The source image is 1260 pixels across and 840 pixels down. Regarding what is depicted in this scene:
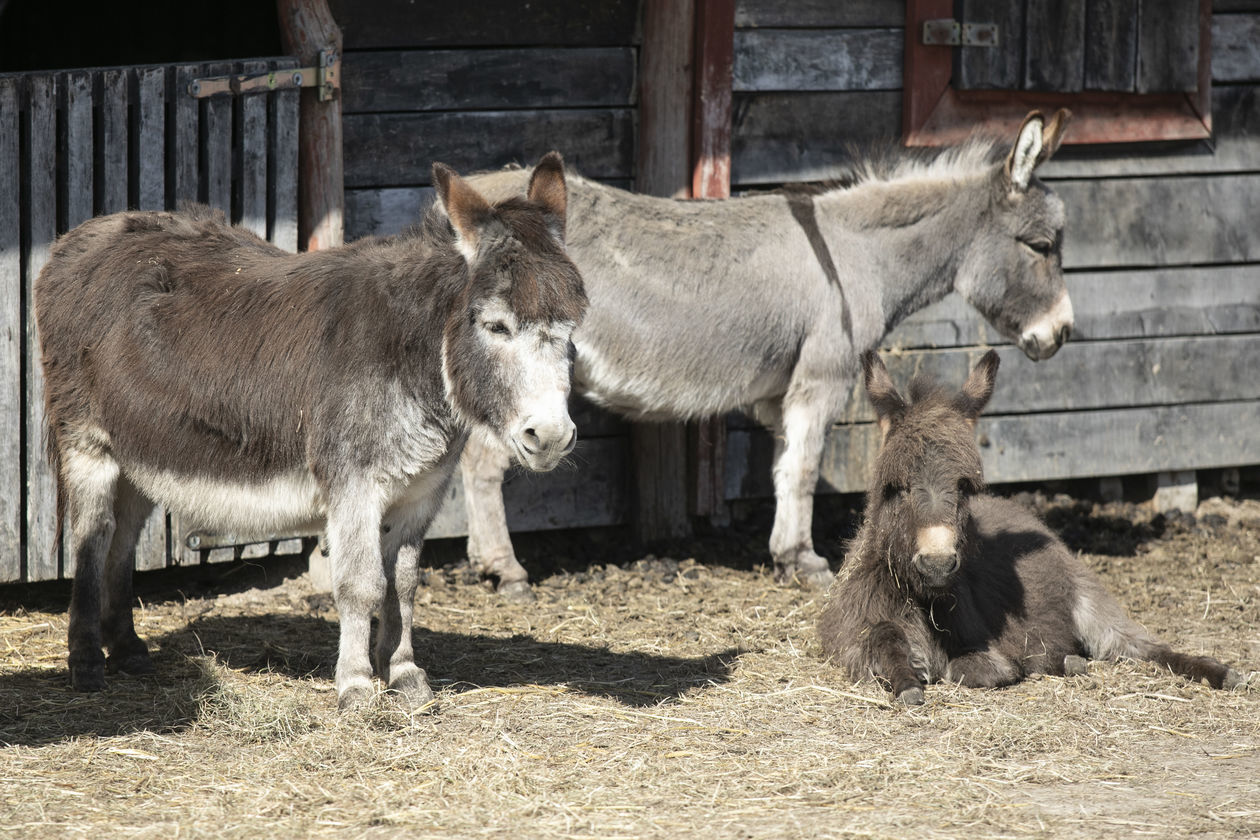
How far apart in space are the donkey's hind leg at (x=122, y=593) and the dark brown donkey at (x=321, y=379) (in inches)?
1.6

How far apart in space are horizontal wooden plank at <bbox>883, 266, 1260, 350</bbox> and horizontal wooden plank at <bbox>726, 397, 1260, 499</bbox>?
476mm

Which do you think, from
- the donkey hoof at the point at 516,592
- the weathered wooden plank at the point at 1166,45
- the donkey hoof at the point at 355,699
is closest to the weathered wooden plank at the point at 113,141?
the donkey hoof at the point at 516,592

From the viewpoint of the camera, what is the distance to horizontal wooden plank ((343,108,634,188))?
6086 millimetres

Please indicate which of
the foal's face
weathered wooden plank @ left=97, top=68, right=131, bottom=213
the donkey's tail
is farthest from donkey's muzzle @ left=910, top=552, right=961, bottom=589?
weathered wooden plank @ left=97, top=68, right=131, bottom=213

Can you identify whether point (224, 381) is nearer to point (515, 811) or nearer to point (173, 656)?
point (173, 656)

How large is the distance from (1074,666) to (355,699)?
8.53ft

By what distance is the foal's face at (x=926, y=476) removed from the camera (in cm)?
433

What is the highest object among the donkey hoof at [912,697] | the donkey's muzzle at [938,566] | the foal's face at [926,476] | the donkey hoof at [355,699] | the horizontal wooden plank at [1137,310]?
the horizontal wooden plank at [1137,310]

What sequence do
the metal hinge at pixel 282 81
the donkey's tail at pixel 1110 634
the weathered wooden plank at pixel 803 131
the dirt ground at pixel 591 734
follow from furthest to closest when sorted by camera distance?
the weathered wooden plank at pixel 803 131
the metal hinge at pixel 282 81
the donkey's tail at pixel 1110 634
the dirt ground at pixel 591 734

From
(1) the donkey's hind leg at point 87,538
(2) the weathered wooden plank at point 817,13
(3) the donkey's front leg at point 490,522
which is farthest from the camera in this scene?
(2) the weathered wooden plank at point 817,13

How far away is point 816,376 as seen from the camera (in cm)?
621

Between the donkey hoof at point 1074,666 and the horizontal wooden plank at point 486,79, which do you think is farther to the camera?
the horizontal wooden plank at point 486,79

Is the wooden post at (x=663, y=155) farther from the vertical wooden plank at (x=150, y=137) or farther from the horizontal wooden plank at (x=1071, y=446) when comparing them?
the vertical wooden plank at (x=150, y=137)

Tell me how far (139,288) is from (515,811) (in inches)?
90.2
